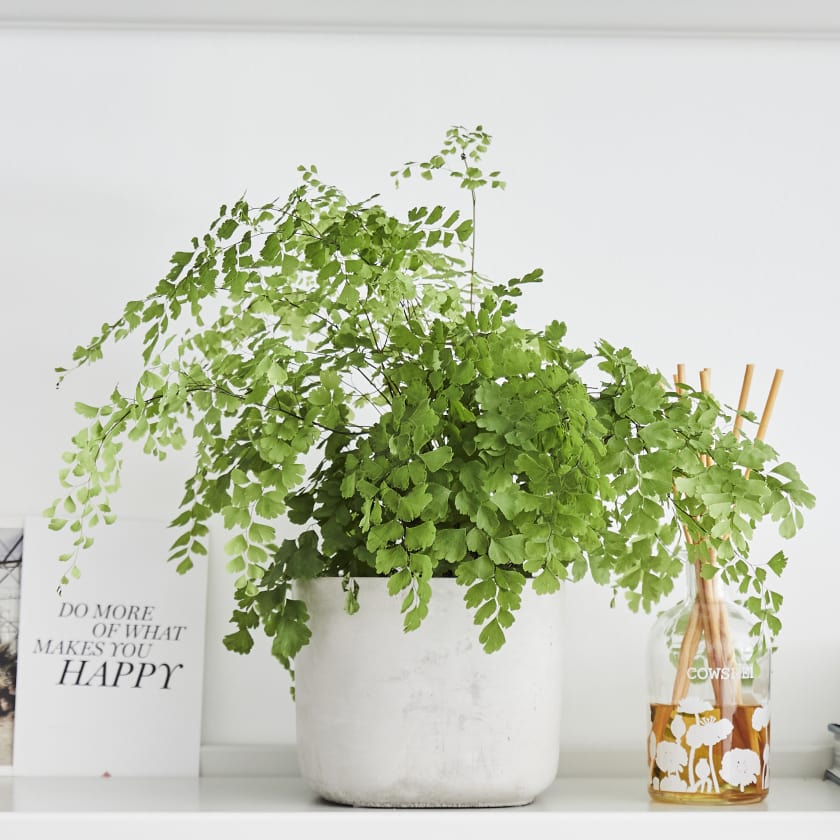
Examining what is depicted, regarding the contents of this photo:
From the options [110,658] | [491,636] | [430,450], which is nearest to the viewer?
[491,636]

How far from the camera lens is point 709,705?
3.04 ft

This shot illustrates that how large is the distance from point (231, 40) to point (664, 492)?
2.79 feet

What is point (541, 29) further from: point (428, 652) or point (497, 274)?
point (428, 652)

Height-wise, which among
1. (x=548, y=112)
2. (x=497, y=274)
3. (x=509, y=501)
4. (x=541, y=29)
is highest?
(x=541, y=29)

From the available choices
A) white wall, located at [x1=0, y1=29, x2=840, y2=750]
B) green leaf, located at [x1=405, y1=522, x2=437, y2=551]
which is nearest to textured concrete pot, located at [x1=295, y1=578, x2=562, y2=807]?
green leaf, located at [x1=405, y1=522, x2=437, y2=551]

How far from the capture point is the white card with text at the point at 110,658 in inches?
43.8

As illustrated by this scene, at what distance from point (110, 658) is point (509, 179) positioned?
743mm

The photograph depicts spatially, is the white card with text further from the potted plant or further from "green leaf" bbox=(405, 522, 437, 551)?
"green leaf" bbox=(405, 522, 437, 551)

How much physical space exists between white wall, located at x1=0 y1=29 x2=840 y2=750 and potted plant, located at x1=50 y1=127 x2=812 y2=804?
353 millimetres
